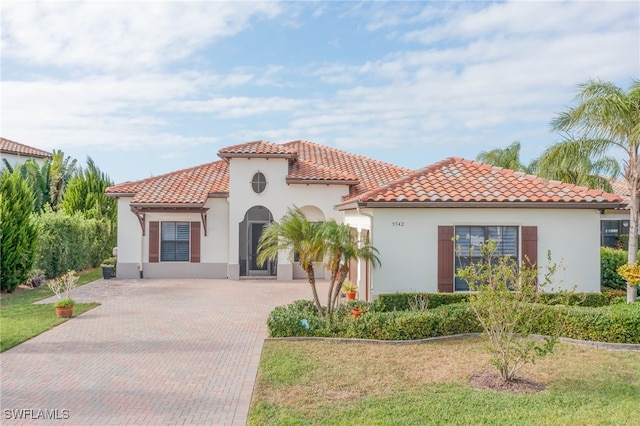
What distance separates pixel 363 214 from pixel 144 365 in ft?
28.3

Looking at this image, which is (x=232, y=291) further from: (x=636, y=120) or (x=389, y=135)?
(x=636, y=120)

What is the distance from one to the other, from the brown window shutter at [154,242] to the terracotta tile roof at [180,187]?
160 centimetres

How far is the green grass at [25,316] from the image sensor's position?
12.1 metres

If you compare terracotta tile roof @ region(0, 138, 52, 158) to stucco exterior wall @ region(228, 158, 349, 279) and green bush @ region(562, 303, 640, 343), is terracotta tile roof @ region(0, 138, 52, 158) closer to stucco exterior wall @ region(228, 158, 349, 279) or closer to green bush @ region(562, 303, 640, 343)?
stucco exterior wall @ region(228, 158, 349, 279)

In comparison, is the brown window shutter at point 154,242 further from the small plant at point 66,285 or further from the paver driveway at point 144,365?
the paver driveway at point 144,365

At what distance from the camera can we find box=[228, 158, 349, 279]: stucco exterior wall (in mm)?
23406

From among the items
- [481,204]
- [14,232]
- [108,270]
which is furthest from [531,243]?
[108,270]

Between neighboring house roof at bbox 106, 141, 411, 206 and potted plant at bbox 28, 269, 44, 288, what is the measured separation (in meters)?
5.20

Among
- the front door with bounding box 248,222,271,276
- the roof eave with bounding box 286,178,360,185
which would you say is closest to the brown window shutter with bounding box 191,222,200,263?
the front door with bounding box 248,222,271,276

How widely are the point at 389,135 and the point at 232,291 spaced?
11886 millimetres

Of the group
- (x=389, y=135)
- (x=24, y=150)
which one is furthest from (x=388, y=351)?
(x=24, y=150)

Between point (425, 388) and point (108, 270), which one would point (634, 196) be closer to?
point (425, 388)

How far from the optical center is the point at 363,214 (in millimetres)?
15891

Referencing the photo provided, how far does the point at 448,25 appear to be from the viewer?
49.7 feet
